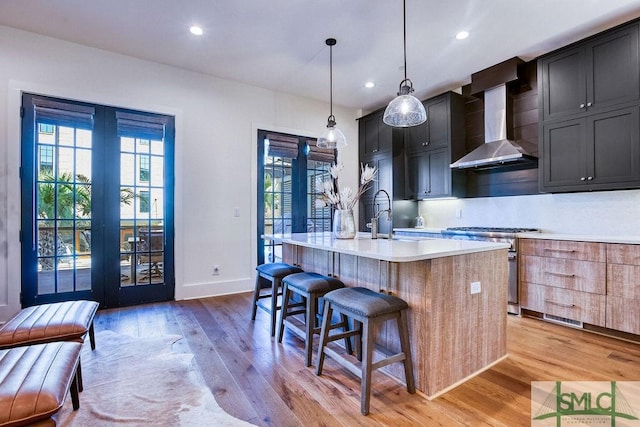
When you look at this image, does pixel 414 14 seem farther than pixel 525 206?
No

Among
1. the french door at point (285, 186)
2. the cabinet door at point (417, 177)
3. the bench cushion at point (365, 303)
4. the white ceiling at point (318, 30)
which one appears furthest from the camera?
the cabinet door at point (417, 177)

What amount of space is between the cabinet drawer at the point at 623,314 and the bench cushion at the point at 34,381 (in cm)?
396

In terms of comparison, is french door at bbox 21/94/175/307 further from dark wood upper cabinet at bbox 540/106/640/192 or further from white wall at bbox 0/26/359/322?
dark wood upper cabinet at bbox 540/106/640/192

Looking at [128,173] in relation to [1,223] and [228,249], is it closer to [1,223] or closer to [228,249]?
[1,223]

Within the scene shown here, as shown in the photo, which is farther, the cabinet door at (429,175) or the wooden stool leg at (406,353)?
the cabinet door at (429,175)

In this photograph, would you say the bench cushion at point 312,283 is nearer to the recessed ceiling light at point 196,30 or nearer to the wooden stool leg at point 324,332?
the wooden stool leg at point 324,332

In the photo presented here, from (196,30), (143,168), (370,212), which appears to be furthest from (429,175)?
(143,168)

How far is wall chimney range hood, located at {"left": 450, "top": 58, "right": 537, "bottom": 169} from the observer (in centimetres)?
369

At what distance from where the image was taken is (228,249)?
4.37 metres

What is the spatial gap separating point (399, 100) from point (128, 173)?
3262mm

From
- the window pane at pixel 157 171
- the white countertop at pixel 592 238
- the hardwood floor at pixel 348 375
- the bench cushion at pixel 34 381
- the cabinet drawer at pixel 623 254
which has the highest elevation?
the window pane at pixel 157 171

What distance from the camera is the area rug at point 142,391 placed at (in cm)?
170

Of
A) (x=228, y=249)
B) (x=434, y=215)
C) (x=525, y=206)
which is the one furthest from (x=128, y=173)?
(x=525, y=206)

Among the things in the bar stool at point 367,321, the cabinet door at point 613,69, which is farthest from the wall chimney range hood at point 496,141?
the bar stool at point 367,321
